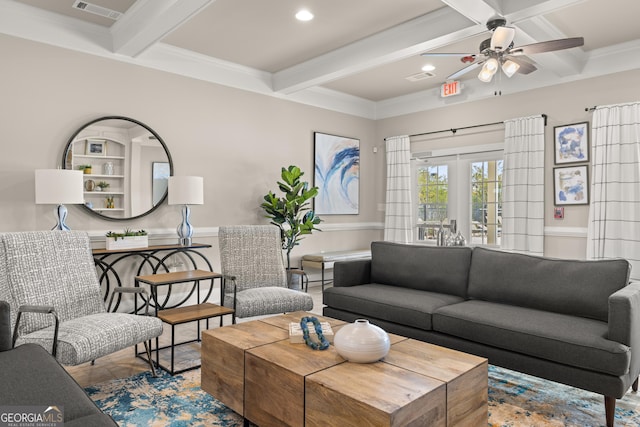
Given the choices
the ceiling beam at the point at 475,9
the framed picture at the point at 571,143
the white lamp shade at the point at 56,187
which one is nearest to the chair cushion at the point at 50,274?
the white lamp shade at the point at 56,187

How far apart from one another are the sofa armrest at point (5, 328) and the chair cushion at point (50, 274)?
63 centimetres

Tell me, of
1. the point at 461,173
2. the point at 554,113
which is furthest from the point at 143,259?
the point at 554,113

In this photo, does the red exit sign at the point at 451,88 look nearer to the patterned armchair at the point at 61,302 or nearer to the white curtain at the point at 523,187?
the white curtain at the point at 523,187

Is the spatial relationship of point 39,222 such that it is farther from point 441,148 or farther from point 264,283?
point 441,148

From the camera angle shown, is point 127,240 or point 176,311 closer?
point 176,311

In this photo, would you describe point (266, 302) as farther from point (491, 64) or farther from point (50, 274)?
point (491, 64)

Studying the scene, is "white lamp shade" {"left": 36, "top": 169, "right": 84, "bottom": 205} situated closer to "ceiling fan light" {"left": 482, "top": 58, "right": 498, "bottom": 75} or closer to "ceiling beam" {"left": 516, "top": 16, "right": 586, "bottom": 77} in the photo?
"ceiling fan light" {"left": 482, "top": 58, "right": 498, "bottom": 75}

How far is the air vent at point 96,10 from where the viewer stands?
368cm

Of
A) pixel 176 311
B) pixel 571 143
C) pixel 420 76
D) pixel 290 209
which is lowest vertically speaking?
pixel 176 311

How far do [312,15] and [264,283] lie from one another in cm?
251

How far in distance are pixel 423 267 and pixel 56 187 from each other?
3128 mm

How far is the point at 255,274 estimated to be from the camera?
3980 millimetres

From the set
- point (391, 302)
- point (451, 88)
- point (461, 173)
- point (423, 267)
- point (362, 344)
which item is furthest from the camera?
point (461, 173)

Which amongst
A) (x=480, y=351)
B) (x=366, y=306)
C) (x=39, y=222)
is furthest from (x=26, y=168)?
(x=480, y=351)
